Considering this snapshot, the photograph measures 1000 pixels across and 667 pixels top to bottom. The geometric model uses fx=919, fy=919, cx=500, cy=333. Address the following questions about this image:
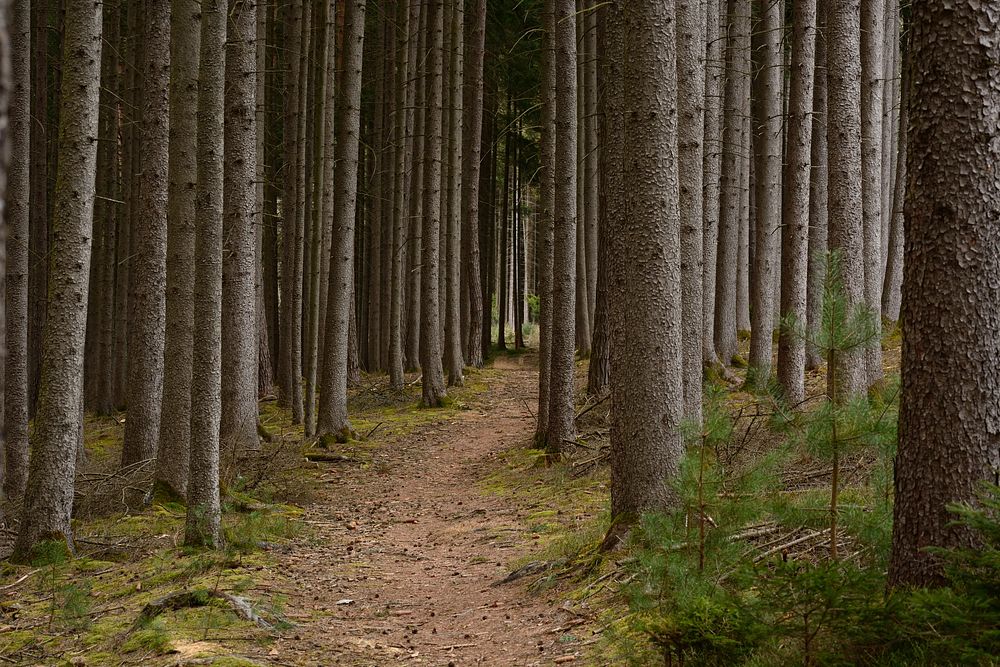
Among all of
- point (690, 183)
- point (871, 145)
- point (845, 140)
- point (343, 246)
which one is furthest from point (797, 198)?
point (343, 246)

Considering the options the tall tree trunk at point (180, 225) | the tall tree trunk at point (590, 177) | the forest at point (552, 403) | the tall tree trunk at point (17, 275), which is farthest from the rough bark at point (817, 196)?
the tall tree trunk at point (17, 275)

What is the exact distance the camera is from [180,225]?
9820mm

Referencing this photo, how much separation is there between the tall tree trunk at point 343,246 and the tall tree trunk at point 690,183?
7240mm

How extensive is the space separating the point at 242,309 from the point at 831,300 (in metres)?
9.32

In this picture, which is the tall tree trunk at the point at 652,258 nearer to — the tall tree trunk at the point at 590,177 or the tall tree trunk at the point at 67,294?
the tall tree trunk at the point at 67,294

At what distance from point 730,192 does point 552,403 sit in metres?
6.56

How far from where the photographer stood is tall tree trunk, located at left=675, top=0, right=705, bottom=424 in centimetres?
867

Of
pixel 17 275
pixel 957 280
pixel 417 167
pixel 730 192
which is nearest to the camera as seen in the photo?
pixel 957 280

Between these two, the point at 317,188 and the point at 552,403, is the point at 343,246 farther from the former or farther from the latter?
the point at 552,403

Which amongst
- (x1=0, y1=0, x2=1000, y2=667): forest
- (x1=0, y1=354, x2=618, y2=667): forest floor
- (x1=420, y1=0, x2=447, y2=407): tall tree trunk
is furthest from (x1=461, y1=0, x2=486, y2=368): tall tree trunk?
(x1=0, y1=354, x2=618, y2=667): forest floor

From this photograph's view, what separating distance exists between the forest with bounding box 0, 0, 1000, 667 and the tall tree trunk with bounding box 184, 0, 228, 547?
0.03 meters

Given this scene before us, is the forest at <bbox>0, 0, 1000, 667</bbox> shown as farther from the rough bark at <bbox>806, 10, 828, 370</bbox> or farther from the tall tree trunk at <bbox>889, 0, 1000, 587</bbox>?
the rough bark at <bbox>806, 10, 828, 370</bbox>

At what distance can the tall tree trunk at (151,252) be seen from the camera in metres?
10.9

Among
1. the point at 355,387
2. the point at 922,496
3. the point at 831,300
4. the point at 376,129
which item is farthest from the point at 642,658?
the point at 376,129
